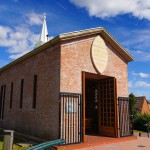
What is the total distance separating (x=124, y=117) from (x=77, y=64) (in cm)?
451

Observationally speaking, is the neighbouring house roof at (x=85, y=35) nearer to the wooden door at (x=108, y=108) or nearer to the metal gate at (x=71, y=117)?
the wooden door at (x=108, y=108)

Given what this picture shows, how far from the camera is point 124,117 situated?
13.0 metres

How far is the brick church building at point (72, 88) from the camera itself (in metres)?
10.4

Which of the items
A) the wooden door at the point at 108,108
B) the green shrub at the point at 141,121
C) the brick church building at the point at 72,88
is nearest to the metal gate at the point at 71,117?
the brick church building at the point at 72,88

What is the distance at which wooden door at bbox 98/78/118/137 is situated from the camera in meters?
12.4

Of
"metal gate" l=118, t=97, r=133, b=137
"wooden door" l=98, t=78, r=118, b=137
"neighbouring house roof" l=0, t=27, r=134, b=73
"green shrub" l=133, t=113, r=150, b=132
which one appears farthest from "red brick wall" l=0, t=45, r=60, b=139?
"green shrub" l=133, t=113, r=150, b=132

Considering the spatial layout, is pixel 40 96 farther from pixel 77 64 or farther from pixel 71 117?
pixel 77 64

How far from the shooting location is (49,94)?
1103 centimetres

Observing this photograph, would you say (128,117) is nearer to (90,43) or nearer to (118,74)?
(118,74)

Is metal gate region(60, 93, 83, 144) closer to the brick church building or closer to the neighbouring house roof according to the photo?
the brick church building

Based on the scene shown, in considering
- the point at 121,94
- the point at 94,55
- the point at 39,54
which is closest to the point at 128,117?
the point at 121,94

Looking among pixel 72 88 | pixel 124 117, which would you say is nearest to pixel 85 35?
pixel 72 88

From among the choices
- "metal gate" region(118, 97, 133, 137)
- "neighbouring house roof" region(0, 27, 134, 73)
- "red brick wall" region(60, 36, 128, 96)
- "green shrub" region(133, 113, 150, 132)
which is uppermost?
"neighbouring house roof" region(0, 27, 134, 73)

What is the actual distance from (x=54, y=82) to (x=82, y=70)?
1599mm
